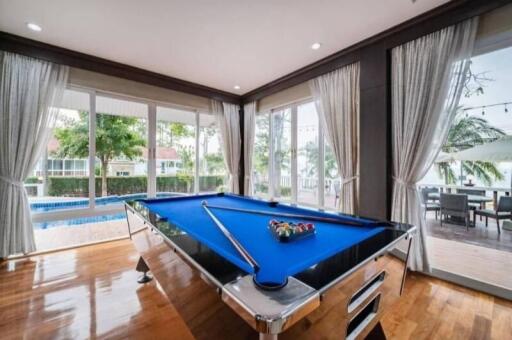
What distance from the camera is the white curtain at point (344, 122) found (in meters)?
2.84

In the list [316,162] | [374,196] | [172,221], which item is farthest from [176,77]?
[374,196]

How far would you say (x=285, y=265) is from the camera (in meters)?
0.91

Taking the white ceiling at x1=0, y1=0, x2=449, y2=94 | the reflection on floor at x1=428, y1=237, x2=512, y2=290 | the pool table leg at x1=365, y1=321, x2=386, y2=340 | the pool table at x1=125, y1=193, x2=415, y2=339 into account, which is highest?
the white ceiling at x1=0, y1=0, x2=449, y2=94

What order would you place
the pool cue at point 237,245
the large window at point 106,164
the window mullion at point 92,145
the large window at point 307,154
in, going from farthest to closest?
the large window at point 307,154 < the window mullion at point 92,145 < the large window at point 106,164 < the pool cue at point 237,245

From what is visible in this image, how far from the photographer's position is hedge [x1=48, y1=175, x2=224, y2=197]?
314cm

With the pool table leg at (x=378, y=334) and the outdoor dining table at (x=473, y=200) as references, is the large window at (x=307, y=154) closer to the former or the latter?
the outdoor dining table at (x=473, y=200)

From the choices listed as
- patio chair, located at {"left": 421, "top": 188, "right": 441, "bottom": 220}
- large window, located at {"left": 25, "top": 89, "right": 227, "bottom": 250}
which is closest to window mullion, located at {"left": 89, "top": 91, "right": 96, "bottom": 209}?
large window, located at {"left": 25, "top": 89, "right": 227, "bottom": 250}

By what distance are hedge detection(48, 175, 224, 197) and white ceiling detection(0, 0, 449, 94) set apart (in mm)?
1724

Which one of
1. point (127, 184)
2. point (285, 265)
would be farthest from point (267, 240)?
point (127, 184)

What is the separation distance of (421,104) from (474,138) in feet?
2.22

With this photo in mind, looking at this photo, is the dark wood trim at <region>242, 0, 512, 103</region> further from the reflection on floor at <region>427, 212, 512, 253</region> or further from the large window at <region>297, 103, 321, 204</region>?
the reflection on floor at <region>427, 212, 512, 253</region>

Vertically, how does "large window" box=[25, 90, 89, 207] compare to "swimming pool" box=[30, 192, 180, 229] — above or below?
above

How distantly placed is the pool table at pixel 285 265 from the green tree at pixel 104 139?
2162 mm

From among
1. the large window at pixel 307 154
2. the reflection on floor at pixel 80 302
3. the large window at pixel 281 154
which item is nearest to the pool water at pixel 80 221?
the reflection on floor at pixel 80 302
